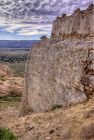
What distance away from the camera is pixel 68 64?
14.9m

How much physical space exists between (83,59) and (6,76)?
30202 millimetres

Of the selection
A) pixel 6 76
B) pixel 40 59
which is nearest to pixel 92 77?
pixel 40 59

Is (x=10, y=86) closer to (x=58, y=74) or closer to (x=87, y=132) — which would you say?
(x=58, y=74)

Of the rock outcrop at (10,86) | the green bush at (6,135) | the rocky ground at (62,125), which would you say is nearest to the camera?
the rocky ground at (62,125)

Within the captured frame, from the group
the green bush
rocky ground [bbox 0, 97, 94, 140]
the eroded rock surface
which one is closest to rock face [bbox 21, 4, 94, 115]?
the eroded rock surface

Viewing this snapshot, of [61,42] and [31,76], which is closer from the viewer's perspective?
[61,42]

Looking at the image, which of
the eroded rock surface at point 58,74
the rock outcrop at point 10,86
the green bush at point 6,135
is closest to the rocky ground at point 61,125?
the green bush at point 6,135

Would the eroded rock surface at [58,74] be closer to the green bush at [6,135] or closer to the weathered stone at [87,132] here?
the weathered stone at [87,132]

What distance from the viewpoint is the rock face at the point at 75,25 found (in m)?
14.4

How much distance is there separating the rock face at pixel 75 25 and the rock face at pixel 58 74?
0.09 metres

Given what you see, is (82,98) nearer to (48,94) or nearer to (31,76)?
(48,94)

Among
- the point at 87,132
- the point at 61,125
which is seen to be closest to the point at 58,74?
the point at 61,125

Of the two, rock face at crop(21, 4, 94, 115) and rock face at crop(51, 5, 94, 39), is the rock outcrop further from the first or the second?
rock face at crop(51, 5, 94, 39)

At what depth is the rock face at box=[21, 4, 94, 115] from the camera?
44.9 feet
